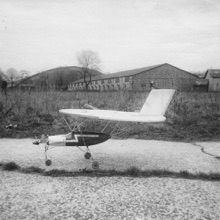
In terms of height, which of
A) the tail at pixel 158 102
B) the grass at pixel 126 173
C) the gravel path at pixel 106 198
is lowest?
the gravel path at pixel 106 198

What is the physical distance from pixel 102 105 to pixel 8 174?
8803mm

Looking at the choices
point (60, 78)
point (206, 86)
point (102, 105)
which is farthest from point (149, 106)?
point (60, 78)

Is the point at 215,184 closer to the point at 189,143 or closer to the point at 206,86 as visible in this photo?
the point at 189,143

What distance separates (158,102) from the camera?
6.60 meters

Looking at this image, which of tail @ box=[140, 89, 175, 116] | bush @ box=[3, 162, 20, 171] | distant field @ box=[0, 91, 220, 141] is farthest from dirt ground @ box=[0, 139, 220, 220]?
distant field @ box=[0, 91, 220, 141]

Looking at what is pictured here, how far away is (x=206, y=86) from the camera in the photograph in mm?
49625

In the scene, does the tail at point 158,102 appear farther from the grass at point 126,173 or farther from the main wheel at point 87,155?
the main wheel at point 87,155

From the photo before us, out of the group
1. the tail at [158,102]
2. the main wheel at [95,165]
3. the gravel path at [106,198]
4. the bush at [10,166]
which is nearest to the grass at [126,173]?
the bush at [10,166]

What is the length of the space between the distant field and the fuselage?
2566 mm

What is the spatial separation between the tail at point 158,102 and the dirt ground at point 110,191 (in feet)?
5.09

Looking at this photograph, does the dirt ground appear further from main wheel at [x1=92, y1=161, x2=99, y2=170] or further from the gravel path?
main wheel at [x1=92, y1=161, x2=99, y2=170]

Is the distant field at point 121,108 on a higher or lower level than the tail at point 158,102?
lower

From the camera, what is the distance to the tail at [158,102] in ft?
21.3

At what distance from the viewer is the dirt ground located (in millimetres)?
4095
